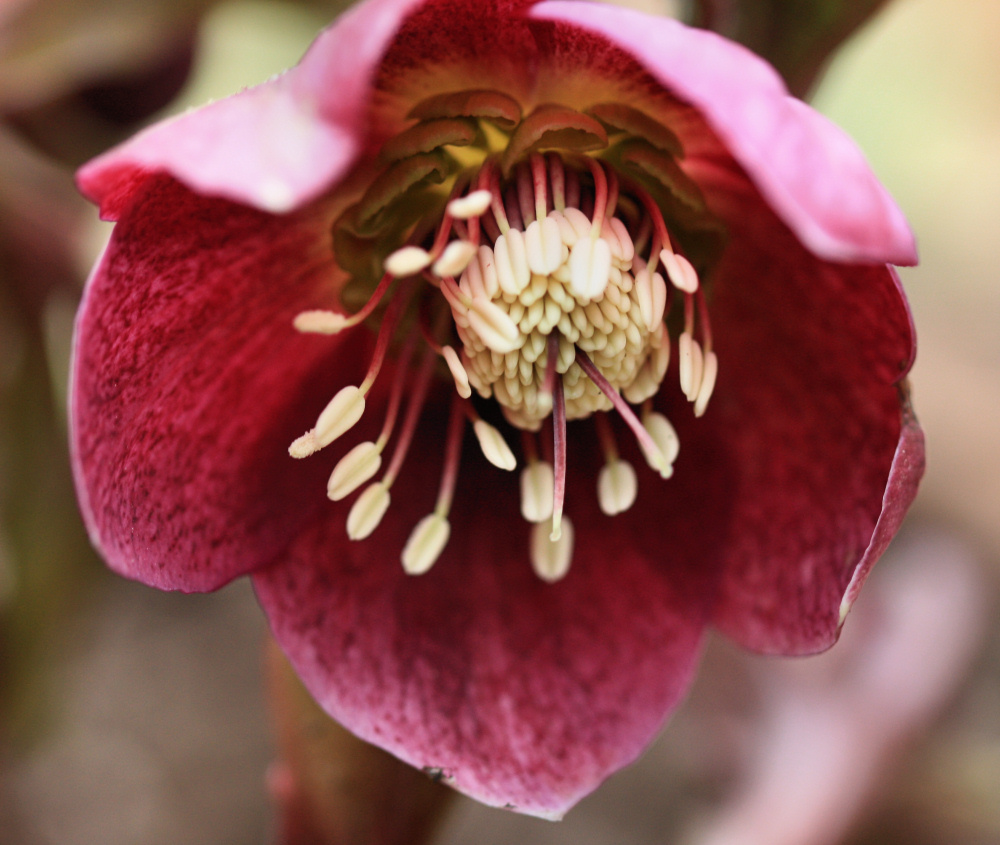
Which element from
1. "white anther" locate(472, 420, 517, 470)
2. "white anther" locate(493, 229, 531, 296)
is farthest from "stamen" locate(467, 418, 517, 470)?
"white anther" locate(493, 229, 531, 296)

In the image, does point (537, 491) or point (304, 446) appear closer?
point (304, 446)

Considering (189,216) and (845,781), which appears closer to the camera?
(189,216)

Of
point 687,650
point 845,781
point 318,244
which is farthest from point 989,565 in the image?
point 318,244

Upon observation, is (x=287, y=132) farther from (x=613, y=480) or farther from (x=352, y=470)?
(x=613, y=480)

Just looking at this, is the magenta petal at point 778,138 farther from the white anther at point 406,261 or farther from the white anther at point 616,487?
the white anther at point 616,487

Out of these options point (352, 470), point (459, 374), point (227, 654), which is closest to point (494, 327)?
point (459, 374)

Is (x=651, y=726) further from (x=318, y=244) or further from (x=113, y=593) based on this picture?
(x=113, y=593)
